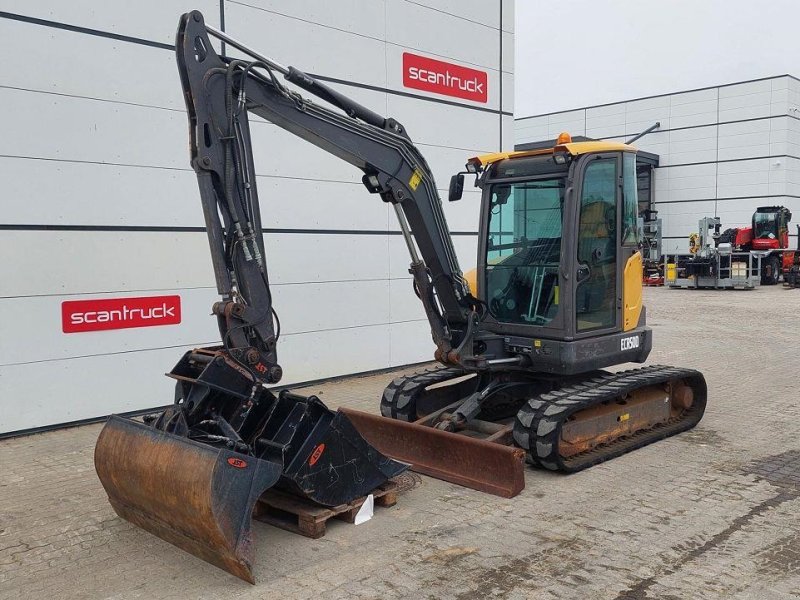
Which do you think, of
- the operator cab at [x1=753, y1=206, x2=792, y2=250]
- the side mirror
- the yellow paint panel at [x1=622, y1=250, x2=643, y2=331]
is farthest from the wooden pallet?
the operator cab at [x1=753, y1=206, x2=792, y2=250]

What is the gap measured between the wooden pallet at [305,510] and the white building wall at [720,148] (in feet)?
104

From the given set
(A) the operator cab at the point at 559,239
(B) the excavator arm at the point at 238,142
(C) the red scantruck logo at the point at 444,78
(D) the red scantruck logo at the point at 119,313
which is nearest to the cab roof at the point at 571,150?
(A) the operator cab at the point at 559,239

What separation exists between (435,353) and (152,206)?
3.65 m

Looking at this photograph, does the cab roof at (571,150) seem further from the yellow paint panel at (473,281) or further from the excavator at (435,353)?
the yellow paint panel at (473,281)

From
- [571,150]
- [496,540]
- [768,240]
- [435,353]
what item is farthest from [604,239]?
[768,240]

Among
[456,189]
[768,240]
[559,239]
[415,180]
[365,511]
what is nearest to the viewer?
[365,511]

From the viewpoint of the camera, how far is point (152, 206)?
311 inches

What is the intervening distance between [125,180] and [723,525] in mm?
6368

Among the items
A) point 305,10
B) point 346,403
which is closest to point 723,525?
point 346,403

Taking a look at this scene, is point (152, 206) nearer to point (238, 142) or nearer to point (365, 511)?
point (238, 142)

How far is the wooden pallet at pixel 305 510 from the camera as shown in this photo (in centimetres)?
463

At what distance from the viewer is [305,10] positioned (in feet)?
30.0

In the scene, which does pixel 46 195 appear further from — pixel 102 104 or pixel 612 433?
pixel 612 433

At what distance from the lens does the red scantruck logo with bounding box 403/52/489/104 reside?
10.5 meters
